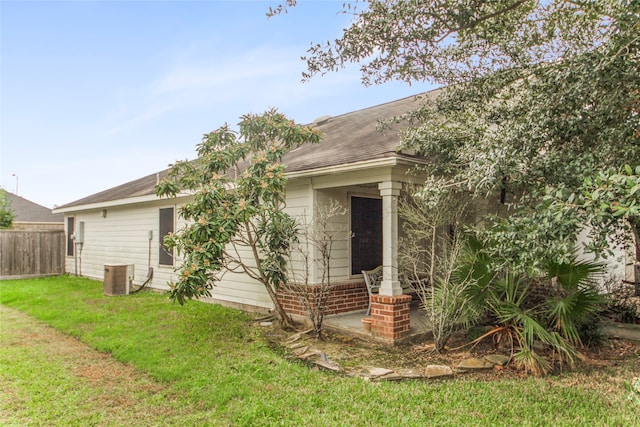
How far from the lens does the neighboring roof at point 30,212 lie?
29188 millimetres

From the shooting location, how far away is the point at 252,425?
3.52 m

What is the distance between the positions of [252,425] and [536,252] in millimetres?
2837

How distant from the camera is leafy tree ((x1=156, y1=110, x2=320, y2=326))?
6.18 metres

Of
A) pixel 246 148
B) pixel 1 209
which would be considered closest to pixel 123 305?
pixel 246 148

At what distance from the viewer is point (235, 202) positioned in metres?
6.59

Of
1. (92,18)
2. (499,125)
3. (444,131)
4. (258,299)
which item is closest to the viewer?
(499,125)

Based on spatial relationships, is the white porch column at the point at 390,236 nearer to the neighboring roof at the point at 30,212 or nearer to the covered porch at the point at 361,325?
the covered porch at the point at 361,325

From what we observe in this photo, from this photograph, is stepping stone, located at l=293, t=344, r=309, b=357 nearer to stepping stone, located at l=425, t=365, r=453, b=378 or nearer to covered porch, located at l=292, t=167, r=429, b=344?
covered porch, located at l=292, t=167, r=429, b=344

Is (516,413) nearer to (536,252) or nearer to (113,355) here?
(536,252)

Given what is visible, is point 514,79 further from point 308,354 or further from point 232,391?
point 232,391

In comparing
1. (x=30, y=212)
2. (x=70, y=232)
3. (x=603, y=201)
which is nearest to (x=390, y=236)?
(x=603, y=201)

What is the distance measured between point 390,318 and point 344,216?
229 centimetres

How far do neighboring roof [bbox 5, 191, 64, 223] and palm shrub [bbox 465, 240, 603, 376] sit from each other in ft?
101

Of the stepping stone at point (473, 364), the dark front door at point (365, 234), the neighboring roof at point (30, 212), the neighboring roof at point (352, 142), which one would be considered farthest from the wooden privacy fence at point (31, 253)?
the stepping stone at point (473, 364)
